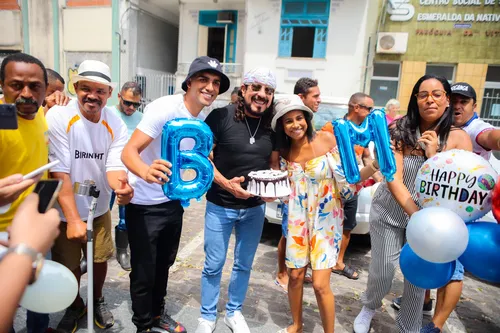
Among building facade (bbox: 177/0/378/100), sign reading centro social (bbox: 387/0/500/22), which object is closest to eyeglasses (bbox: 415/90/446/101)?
building facade (bbox: 177/0/378/100)

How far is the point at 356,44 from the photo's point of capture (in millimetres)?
12695

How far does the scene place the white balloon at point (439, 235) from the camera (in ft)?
5.60

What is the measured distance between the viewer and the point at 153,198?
2.39 m

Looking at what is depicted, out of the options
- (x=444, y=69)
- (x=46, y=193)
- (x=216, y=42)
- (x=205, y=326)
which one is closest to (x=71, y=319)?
(x=205, y=326)

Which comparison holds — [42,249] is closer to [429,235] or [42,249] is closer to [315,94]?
[429,235]

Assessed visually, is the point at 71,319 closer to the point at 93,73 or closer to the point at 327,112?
the point at 93,73

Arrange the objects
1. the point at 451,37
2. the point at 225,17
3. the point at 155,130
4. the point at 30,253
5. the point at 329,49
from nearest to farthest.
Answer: the point at 30,253, the point at 155,130, the point at 451,37, the point at 329,49, the point at 225,17

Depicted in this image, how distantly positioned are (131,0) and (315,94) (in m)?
12.9

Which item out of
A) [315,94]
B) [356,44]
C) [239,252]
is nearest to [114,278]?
[239,252]

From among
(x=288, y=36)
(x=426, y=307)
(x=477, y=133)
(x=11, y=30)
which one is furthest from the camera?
(x=11, y=30)

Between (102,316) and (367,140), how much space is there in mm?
2439

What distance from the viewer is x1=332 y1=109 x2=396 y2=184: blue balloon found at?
208 cm

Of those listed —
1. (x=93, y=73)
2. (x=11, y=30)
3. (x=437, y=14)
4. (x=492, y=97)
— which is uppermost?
(x=437, y=14)

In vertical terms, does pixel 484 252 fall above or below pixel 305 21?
below
